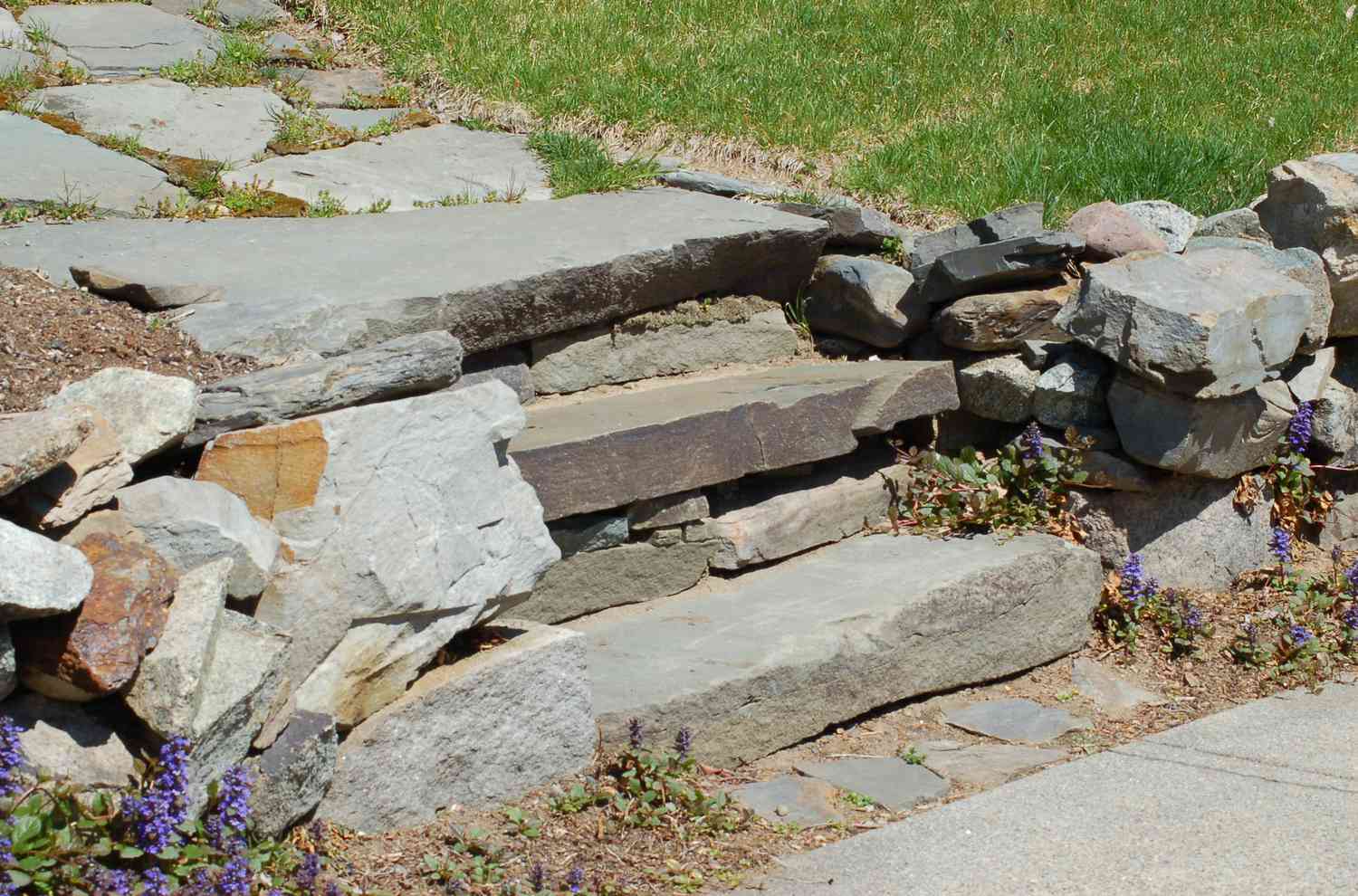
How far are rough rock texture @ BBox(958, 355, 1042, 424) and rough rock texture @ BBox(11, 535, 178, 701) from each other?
309 centimetres

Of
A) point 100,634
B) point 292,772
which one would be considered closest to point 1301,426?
point 292,772

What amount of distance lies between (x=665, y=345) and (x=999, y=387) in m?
1.19

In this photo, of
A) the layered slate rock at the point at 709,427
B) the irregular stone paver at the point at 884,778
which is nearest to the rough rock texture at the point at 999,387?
the layered slate rock at the point at 709,427

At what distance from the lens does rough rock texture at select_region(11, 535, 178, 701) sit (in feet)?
7.77

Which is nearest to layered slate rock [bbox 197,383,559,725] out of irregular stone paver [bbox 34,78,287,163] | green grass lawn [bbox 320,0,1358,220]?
irregular stone paver [bbox 34,78,287,163]

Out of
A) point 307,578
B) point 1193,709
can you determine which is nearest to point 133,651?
point 307,578

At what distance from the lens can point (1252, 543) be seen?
4977 millimetres

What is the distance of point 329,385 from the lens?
3.00 metres

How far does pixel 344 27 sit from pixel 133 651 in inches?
201

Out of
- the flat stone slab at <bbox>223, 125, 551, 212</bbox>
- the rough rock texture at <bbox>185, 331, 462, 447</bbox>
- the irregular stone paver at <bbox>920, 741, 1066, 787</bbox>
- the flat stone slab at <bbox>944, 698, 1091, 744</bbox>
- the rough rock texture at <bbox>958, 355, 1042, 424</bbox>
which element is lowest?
the flat stone slab at <bbox>944, 698, 1091, 744</bbox>

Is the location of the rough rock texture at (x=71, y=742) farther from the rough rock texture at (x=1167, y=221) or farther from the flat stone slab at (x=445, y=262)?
the rough rock texture at (x=1167, y=221)

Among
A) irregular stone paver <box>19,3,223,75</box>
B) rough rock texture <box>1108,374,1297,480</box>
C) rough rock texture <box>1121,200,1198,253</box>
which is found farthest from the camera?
irregular stone paver <box>19,3,223,75</box>

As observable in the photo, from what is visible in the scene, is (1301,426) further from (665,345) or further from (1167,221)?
(665,345)

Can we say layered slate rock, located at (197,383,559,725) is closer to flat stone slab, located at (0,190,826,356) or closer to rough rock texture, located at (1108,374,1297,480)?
flat stone slab, located at (0,190,826,356)
